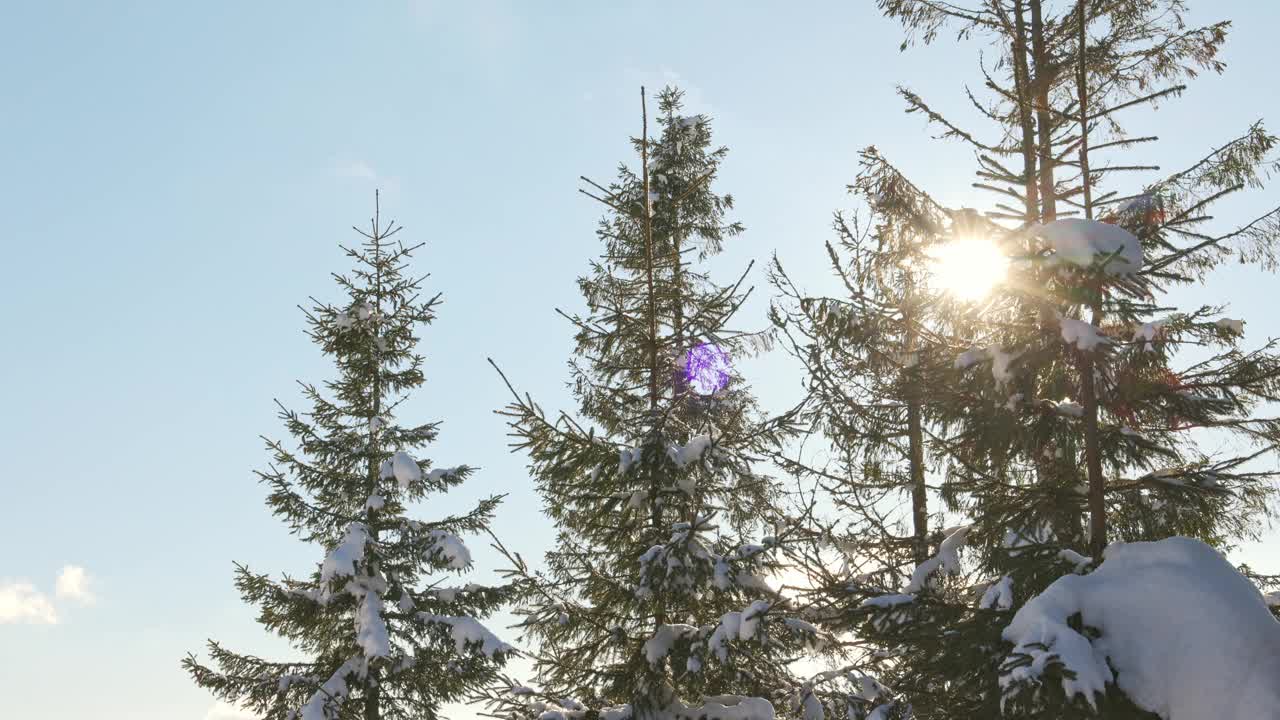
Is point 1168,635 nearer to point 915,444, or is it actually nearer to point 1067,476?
point 1067,476

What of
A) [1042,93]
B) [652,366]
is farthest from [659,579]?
[1042,93]

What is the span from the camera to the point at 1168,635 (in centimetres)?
539

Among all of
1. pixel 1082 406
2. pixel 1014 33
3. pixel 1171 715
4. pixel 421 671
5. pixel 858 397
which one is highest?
pixel 1014 33

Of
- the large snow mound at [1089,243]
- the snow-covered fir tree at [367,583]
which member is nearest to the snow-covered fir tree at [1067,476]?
the large snow mound at [1089,243]

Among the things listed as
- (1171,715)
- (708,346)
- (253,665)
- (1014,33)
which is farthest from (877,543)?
(253,665)

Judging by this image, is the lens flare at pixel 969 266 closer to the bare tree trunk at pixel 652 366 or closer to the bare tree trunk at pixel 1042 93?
the bare tree trunk at pixel 1042 93

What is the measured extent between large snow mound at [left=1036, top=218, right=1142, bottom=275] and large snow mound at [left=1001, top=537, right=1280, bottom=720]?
196 cm

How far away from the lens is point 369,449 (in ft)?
51.9

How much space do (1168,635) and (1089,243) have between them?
2580mm

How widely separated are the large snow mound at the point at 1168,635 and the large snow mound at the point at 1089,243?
1.96 metres

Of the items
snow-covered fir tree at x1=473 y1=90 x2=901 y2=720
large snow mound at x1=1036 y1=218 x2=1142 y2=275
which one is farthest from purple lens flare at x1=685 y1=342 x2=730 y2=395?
large snow mound at x1=1036 y1=218 x2=1142 y2=275

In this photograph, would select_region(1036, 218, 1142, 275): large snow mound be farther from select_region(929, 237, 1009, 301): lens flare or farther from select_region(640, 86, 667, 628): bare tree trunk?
select_region(640, 86, 667, 628): bare tree trunk

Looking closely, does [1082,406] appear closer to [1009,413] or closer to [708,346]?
[1009,413]

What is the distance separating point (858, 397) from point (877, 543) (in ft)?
6.94
